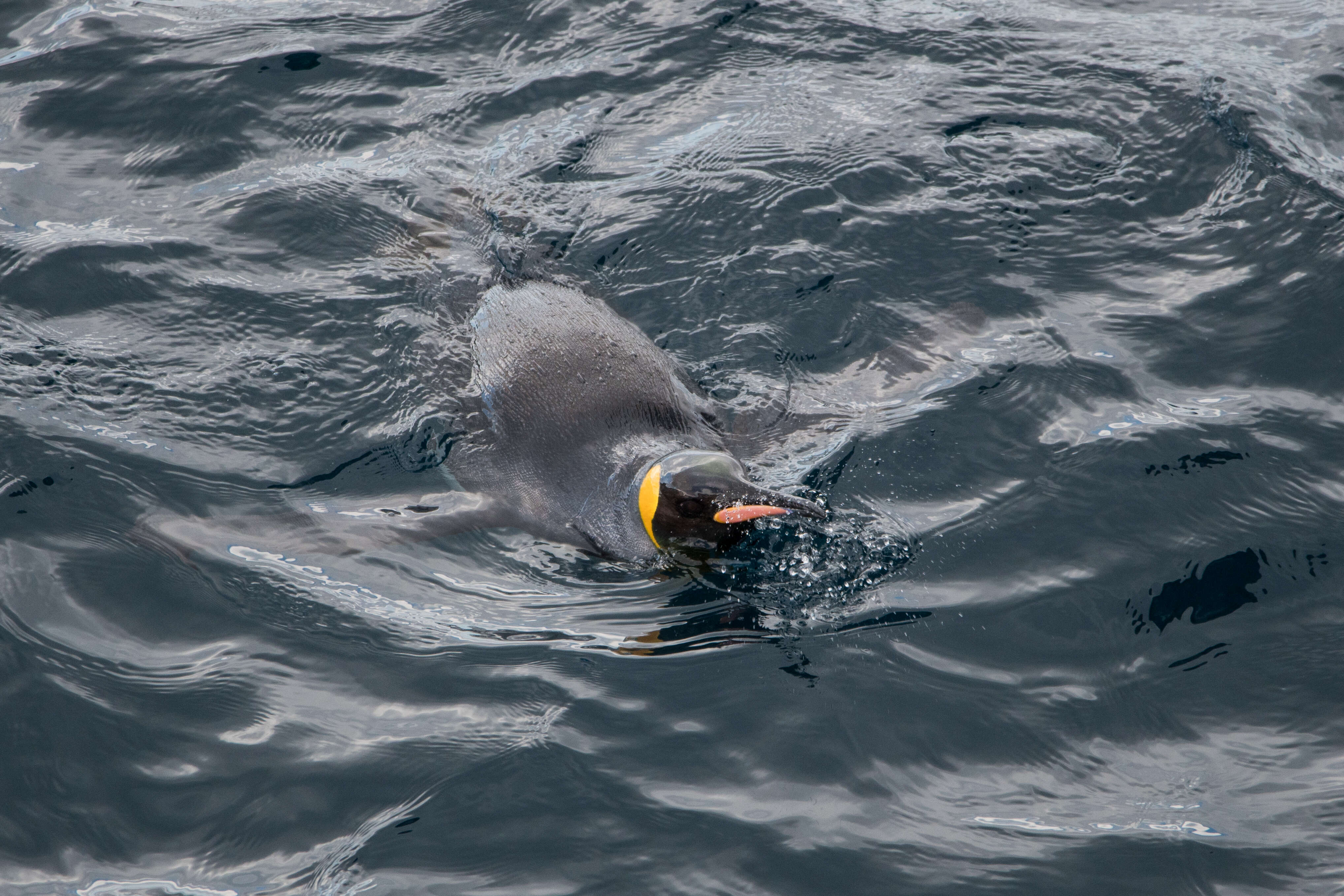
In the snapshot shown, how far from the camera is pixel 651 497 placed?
16.3 ft

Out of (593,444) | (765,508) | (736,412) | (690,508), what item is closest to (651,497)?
(690,508)

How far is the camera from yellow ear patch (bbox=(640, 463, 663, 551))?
4.94m

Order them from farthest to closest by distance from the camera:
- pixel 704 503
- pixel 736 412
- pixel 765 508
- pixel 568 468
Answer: pixel 736 412 < pixel 568 468 < pixel 704 503 < pixel 765 508

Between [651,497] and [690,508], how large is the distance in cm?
22

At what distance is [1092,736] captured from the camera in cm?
418

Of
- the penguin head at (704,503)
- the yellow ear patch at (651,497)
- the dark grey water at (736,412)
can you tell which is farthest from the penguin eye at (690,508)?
the dark grey water at (736,412)

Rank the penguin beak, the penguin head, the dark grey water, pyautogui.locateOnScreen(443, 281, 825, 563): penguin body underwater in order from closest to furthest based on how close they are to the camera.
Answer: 1. the dark grey water
2. the penguin beak
3. the penguin head
4. pyautogui.locateOnScreen(443, 281, 825, 563): penguin body underwater

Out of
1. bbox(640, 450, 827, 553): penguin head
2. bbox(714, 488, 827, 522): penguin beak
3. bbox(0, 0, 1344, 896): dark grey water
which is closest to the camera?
bbox(0, 0, 1344, 896): dark grey water

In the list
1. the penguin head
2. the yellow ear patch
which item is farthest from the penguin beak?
the yellow ear patch

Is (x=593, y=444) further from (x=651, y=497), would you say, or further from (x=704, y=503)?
(x=704, y=503)

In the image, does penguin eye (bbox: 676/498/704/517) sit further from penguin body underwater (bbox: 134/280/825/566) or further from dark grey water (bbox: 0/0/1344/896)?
dark grey water (bbox: 0/0/1344/896)

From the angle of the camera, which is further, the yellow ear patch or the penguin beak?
the yellow ear patch

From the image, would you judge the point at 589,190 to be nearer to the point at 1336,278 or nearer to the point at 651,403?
the point at 651,403

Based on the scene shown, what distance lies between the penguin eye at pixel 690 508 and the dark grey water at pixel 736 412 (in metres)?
0.35
